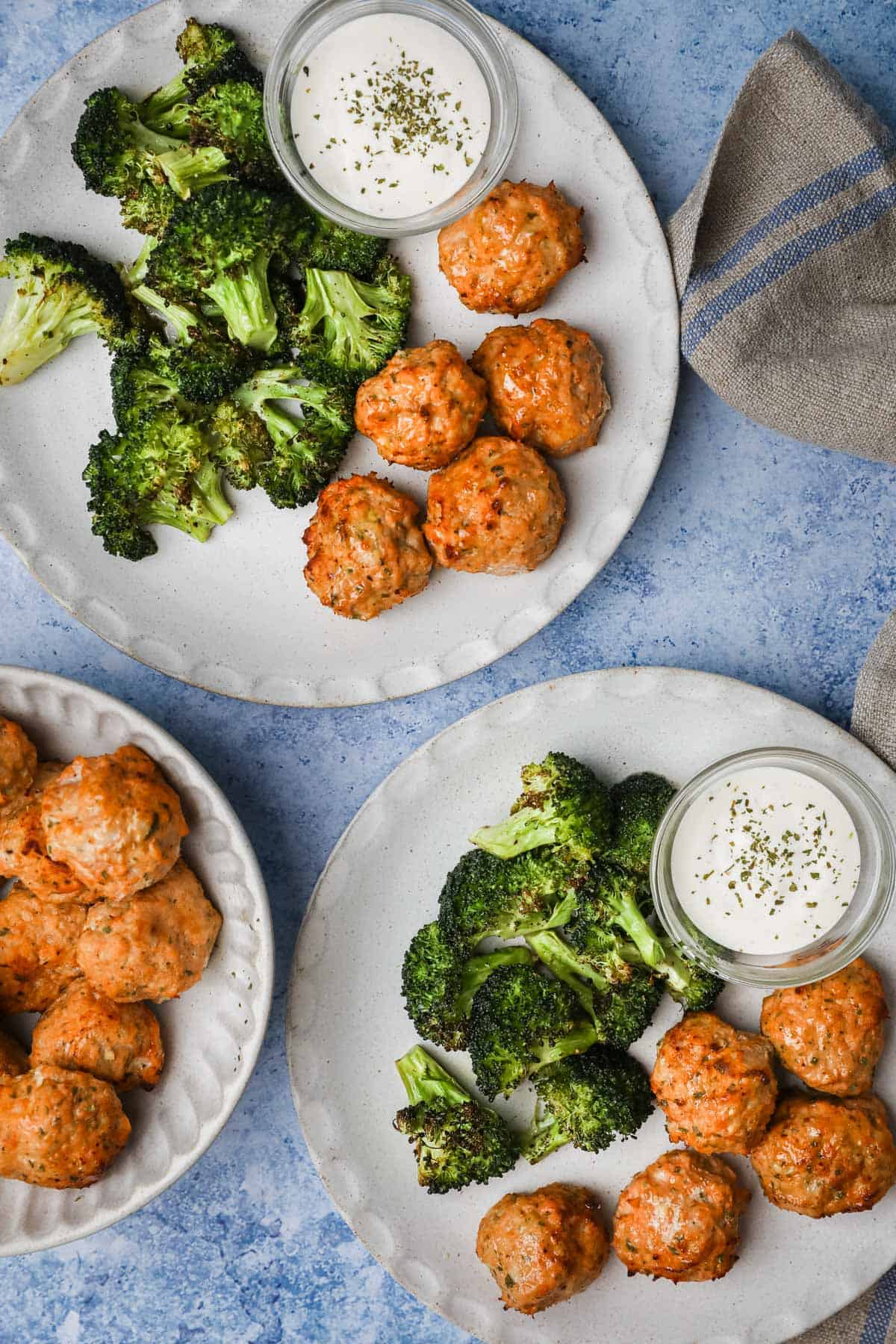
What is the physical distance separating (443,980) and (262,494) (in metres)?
1.69

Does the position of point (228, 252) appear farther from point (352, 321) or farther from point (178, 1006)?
point (178, 1006)

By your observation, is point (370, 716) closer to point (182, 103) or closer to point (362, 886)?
point (362, 886)

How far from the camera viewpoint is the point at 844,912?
333 centimetres

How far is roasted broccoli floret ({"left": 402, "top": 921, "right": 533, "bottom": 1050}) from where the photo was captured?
356 centimetres

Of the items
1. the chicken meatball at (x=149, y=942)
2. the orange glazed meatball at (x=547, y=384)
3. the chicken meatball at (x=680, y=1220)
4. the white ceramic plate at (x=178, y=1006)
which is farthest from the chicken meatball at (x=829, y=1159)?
the orange glazed meatball at (x=547, y=384)

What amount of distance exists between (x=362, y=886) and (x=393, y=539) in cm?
118

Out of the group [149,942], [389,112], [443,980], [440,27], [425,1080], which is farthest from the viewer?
[425,1080]

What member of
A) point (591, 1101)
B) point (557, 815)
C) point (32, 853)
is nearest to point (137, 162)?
point (32, 853)

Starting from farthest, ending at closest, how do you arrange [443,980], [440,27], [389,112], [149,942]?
[443,980], [149,942], [440,27], [389,112]

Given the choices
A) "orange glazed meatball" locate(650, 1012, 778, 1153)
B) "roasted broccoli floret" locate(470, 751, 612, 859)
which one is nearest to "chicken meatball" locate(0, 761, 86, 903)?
"roasted broccoli floret" locate(470, 751, 612, 859)

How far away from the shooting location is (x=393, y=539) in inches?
132

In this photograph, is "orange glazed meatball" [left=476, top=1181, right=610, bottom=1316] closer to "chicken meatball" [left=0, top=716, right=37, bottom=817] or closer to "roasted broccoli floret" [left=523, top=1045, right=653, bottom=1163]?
"roasted broccoli floret" [left=523, top=1045, right=653, bottom=1163]

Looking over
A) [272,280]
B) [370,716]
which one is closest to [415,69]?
[272,280]

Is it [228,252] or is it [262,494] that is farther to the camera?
[262,494]
